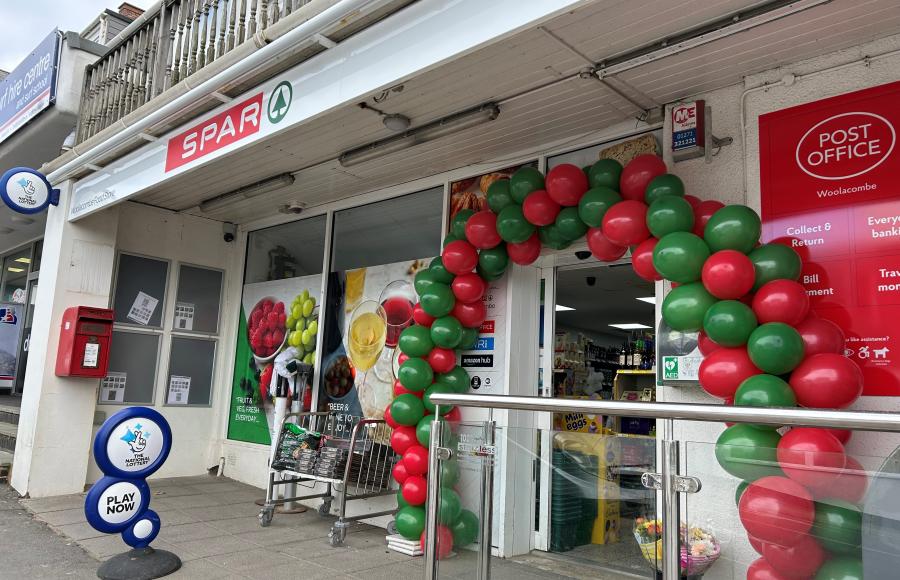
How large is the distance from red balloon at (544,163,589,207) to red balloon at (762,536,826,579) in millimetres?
2436

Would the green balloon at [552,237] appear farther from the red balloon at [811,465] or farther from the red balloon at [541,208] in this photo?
the red balloon at [811,465]

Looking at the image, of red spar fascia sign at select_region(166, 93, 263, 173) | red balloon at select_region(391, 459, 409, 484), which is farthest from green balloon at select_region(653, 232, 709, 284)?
red spar fascia sign at select_region(166, 93, 263, 173)

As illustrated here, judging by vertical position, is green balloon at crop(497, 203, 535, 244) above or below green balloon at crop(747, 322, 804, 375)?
above

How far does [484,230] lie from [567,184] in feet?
2.32

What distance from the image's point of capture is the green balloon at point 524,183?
415cm

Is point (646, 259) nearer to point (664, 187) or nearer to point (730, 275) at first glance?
point (664, 187)

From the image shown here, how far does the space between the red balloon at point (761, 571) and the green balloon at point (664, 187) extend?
204cm

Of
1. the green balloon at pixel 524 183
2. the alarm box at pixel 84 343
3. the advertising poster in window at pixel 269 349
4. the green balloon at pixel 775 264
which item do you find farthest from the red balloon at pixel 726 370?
the alarm box at pixel 84 343

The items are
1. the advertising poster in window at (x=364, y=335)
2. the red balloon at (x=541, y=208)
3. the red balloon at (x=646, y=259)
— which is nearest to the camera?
the red balloon at (x=646, y=259)

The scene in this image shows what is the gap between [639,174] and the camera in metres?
3.62

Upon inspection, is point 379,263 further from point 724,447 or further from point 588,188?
point 724,447

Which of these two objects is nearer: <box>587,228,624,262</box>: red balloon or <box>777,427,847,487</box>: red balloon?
<box>777,427,847,487</box>: red balloon

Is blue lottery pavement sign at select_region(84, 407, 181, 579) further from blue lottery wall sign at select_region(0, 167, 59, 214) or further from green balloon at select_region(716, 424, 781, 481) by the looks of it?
blue lottery wall sign at select_region(0, 167, 59, 214)

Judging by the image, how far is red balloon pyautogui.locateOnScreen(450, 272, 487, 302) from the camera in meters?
4.48
